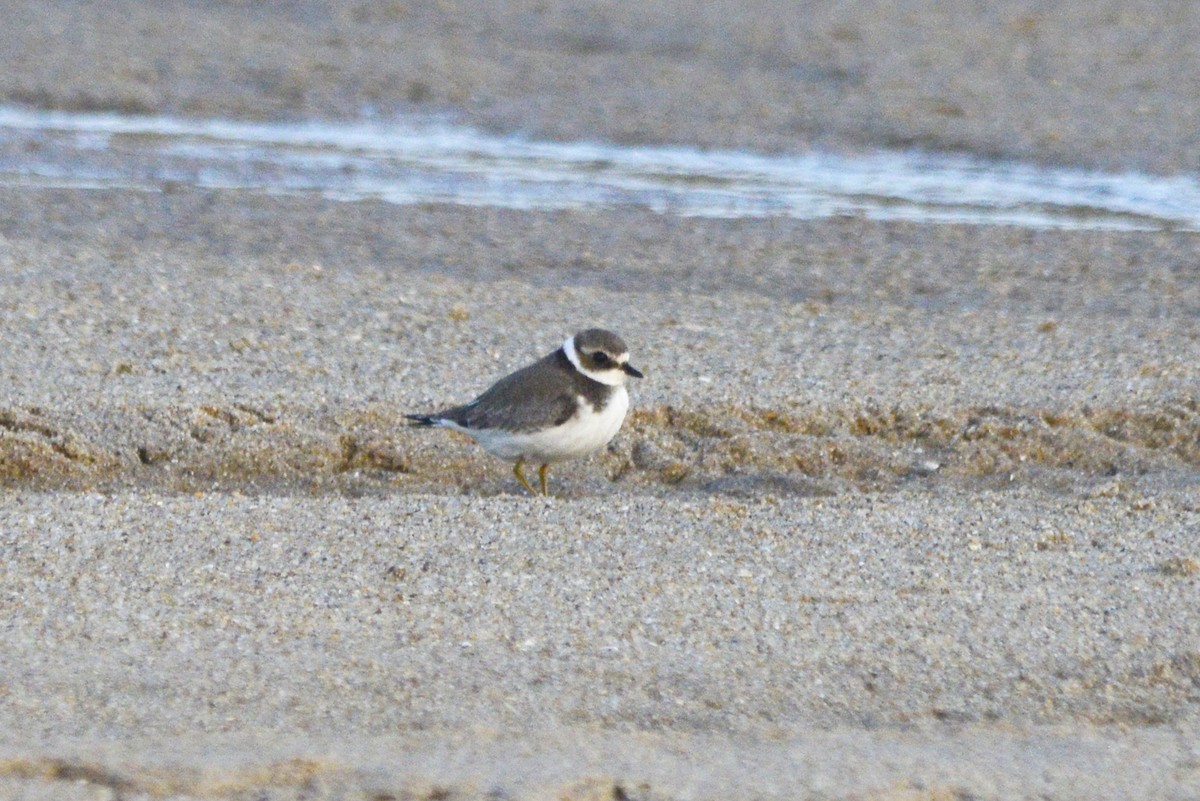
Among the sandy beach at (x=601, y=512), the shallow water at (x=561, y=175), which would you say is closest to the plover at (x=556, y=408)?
the sandy beach at (x=601, y=512)

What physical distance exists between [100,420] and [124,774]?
2.72 metres

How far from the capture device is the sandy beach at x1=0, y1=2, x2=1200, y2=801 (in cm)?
387

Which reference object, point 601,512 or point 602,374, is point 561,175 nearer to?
point 602,374

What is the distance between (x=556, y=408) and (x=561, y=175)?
20.1 ft

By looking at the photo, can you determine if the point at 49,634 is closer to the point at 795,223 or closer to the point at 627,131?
the point at 795,223

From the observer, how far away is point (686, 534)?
5.21 m

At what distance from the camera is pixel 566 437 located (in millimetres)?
5883

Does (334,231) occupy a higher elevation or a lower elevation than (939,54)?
lower

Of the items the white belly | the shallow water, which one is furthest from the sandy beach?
the shallow water

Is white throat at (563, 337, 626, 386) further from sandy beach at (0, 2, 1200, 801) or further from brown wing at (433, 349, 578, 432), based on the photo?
sandy beach at (0, 2, 1200, 801)

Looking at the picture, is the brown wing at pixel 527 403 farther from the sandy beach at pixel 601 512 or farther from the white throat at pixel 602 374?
the sandy beach at pixel 601 512

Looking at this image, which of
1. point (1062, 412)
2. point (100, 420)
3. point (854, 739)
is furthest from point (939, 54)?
point (854, 739)

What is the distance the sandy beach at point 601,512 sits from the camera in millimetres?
3865

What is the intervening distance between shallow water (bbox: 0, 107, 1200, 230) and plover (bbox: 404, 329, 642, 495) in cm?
459
